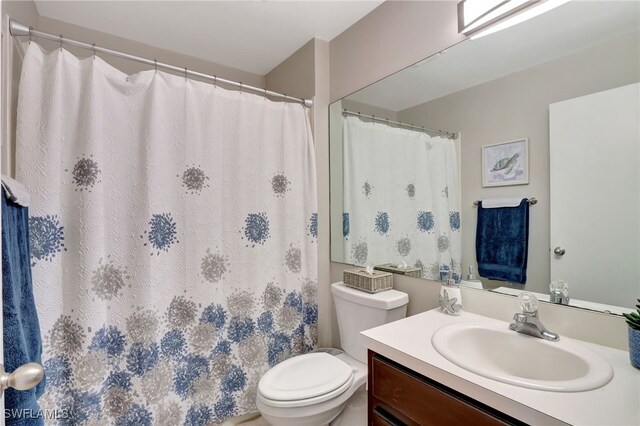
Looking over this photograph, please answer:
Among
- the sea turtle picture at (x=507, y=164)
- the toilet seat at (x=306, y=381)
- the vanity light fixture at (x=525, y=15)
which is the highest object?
the vanity light fixture at (x=525, y=15)

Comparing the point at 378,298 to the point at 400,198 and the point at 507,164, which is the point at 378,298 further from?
the point at 507,164

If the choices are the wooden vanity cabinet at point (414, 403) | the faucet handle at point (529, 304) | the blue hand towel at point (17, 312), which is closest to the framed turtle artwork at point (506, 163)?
the faucet handle at point (529, 304)

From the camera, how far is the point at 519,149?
3.91 ft

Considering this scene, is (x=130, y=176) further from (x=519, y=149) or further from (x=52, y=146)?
(x=519, y=149)

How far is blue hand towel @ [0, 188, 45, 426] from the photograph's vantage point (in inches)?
29.5

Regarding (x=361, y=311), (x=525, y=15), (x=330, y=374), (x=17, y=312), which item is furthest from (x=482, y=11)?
(x=17, y=312)

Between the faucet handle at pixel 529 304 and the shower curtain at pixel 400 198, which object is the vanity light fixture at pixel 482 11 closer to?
the shower curtain at pixel 400 198

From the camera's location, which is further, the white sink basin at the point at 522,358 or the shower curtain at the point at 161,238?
the shower curtain at the point at 161,238

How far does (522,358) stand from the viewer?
1.03 metres

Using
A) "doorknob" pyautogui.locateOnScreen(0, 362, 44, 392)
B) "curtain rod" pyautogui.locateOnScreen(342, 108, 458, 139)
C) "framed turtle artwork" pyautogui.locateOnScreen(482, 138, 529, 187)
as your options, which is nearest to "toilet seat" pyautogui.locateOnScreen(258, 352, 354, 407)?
"doorknob" pyautogui.locateOnScreen(0, 362, 44, 392)

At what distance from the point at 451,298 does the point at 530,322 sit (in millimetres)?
300

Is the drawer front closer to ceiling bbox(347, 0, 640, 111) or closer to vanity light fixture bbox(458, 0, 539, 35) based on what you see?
ceiling bbox(347, 0, 640, 111)

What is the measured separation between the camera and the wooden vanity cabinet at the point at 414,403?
783 millimetres

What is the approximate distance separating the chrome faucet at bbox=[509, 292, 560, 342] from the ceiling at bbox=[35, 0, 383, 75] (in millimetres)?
1654
